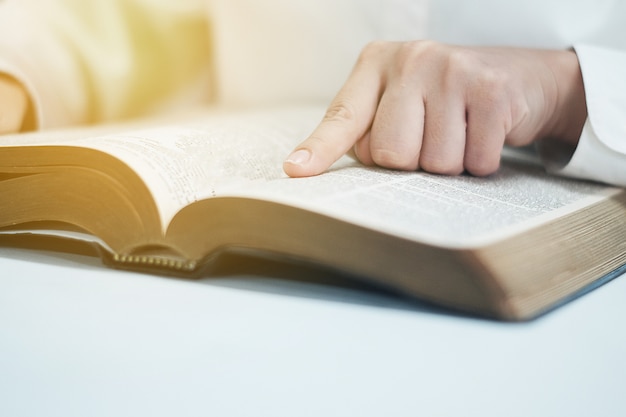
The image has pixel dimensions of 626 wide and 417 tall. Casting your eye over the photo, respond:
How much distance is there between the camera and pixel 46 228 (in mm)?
596

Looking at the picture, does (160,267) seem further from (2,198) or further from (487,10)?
(487,10)

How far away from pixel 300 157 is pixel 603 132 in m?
0.33

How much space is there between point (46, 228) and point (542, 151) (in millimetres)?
569

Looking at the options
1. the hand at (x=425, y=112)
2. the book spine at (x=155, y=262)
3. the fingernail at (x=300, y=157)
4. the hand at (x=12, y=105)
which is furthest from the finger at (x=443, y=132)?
the hand at (x=12, y=105)

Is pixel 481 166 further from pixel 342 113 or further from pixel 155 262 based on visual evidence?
pixel 155 262

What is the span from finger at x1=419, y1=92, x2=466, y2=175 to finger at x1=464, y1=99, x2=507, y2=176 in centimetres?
1

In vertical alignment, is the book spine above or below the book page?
below

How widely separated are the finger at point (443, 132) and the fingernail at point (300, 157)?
0.12 m

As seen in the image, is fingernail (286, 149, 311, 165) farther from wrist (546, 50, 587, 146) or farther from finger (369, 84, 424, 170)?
wrist (546, 50, 587, 146)

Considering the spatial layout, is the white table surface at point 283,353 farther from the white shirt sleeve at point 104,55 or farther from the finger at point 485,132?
the white shirt sleeve at point 104,55

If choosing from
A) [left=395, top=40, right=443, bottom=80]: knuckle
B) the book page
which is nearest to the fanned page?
the book page

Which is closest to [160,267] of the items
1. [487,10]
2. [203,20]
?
[487,10]

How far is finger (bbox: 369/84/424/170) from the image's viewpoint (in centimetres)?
61

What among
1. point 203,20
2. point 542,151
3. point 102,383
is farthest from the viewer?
point 203,20
